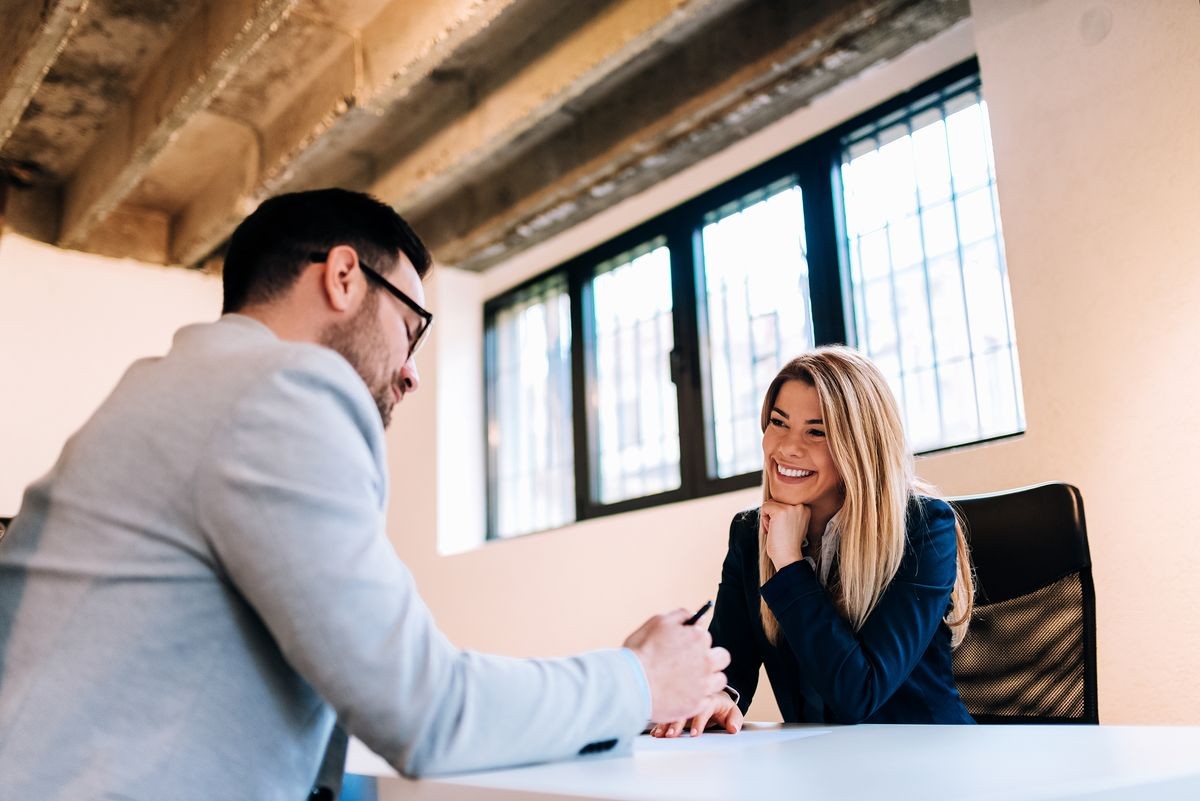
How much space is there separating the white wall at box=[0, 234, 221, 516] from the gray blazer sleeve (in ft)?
14.9

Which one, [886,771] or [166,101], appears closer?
[886,771]

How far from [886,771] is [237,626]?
53 cm

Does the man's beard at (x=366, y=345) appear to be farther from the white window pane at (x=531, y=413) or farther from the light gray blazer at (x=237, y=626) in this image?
the white window pane at (x=531, y=413)

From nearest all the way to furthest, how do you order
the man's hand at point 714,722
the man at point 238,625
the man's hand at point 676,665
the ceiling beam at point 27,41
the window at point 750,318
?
the man at point 238,625
the man's hand at point 676,665
the man's hand at point 714,722
the ceiling beam at point 27,41
the window at point 750,318

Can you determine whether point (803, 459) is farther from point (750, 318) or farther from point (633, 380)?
point (633, 380)

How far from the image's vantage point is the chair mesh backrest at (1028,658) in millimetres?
1644

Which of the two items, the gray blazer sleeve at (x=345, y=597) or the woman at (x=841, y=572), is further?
the woman at (x=841, y=572)

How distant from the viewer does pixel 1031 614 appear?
67.8 inches

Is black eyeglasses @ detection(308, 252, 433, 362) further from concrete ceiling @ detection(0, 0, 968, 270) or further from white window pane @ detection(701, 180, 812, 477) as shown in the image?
white window pane @ detection(701, 180, 812, 477)

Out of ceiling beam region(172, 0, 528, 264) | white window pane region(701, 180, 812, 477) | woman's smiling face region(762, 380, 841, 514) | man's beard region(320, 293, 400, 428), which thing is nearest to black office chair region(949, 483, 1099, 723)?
woman's smiling face region(762, 380, 841, 514)

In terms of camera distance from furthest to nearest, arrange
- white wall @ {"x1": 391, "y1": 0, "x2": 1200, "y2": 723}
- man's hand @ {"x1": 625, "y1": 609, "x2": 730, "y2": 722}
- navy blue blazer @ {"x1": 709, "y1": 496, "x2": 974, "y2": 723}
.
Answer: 1. white wall @ {"x1": 391, "y1": 0, "x2": 1200, "y2": 723}
2. navy blue blazer @ {"x1": 709, "y1": 496, "x2": 974, "y2": 723}
3. man's hand @ {"x1": 625, "y1": 609, "x2": 730, "y2": 722}

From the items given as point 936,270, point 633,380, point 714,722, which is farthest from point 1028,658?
point 633,380

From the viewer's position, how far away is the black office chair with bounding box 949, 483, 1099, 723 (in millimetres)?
1648

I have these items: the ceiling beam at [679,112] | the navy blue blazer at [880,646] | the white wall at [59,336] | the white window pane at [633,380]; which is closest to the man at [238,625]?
the navy blue blazer at [880,646]
